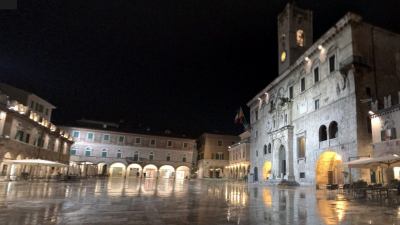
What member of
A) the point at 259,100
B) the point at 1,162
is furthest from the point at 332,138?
the point at 1,162

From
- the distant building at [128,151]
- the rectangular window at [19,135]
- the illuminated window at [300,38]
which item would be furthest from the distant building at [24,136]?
the illuminated window at [300,38]

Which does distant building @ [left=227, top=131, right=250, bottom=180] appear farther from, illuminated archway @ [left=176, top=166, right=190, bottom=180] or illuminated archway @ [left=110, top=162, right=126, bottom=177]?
illuminated archway @ [left=110, top=162, right=126, bottom=177]

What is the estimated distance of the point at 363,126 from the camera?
25.7 metres

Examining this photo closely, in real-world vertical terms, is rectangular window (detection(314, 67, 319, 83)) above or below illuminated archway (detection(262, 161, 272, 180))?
above

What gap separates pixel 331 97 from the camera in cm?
3002

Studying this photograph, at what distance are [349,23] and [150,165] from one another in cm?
6040

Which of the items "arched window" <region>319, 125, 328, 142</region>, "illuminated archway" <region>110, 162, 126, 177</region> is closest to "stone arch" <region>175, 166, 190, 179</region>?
"illuminated archway" <region>110, 162, 126, 177</region>

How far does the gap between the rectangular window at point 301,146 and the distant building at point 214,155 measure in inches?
Answer: 1715

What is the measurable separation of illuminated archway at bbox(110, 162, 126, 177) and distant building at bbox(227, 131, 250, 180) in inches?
1050

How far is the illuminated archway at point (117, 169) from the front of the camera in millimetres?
73319

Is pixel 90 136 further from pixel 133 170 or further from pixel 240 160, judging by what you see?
pixel 240 160

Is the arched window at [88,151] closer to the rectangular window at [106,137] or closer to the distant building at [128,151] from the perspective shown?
the distant building at [128,151]

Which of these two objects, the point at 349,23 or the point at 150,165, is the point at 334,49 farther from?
the point at 150,165

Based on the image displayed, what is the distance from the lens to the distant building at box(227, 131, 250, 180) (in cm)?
6050
